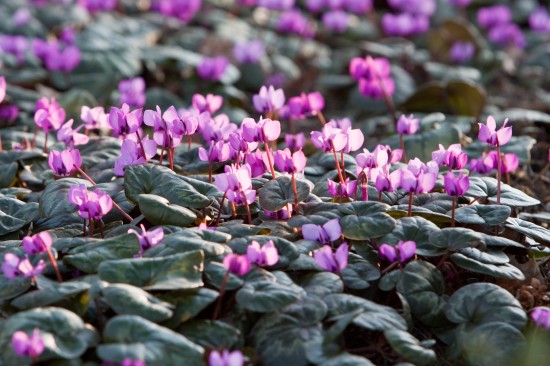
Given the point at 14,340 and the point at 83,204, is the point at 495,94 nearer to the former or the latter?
the point at 83,204

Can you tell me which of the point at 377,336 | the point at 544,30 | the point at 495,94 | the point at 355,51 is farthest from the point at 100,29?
the point at 377,336

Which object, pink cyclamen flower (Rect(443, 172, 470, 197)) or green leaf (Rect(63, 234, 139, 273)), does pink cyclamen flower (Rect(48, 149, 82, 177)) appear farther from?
pink cyclamen flower (Rect(443, 172, 470, 197))

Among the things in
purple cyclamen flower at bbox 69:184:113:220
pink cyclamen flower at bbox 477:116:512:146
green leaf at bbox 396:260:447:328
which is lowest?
green leaf at bbox 396:260:447:328

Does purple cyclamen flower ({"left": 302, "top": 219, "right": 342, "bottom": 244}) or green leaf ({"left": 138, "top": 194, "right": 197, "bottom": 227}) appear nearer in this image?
purple cyclamen flower ({"left": 302, "top": 219, "right": 342, "bottom": 244})

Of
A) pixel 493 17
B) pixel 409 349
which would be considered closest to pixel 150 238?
pixel 409 349

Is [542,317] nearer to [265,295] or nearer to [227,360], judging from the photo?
[265,295]

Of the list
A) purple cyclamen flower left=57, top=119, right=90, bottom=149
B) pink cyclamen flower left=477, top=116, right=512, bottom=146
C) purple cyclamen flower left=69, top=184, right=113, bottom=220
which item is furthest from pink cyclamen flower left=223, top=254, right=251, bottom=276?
purple cyclamen flower left=57, top=119, right=90, bottom=149

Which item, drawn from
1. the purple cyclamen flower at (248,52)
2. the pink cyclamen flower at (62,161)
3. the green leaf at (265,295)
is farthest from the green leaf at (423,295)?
the purple cyclamen flower at (248,52)
